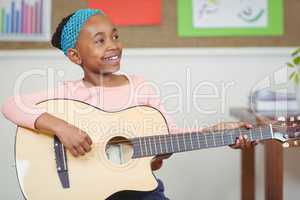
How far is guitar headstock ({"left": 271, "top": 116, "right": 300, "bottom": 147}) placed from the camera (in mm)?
1021

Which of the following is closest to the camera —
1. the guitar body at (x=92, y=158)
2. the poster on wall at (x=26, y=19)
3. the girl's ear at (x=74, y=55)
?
the guitar body at (x=92, y=158)

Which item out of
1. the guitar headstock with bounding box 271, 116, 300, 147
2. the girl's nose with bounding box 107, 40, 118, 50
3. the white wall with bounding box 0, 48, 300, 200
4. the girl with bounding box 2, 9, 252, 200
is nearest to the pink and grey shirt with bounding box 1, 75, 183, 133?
the girl with bounding box 2, 9, 252, 200

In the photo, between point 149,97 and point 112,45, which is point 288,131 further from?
point 112,45

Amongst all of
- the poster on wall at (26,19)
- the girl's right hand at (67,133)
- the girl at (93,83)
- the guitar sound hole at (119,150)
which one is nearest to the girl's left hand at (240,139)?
the girl at (93,83)

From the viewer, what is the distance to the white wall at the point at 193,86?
5.08 feet

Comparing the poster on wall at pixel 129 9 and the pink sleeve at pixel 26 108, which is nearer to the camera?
the pink sleeve at pixel 26 108

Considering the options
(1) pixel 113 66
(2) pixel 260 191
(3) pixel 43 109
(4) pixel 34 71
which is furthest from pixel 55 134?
(2) pixel 260 191

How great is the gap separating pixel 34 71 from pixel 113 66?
61cm

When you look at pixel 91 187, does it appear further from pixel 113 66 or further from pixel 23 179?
pixel 113 66

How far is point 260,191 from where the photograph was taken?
1.61 metres

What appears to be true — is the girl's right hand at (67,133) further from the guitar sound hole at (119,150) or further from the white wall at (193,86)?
the white wall at (193,86)

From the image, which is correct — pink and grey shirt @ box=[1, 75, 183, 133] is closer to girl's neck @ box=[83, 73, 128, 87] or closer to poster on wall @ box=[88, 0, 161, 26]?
girl's neck @ box=[83, 73, 128, 87]

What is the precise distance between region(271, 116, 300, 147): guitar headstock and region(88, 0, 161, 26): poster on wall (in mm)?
675

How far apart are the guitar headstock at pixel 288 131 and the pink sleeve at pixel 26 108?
0.54 metres
